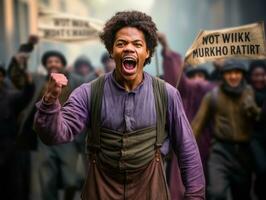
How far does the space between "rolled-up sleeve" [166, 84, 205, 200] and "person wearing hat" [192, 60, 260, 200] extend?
2.74 m

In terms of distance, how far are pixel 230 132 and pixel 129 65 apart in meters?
3.09

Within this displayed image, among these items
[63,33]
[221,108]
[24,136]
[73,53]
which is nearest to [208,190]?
[221,108]

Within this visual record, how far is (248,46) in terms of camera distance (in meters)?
4.70

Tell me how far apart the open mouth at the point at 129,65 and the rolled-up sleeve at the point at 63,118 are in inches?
9.9

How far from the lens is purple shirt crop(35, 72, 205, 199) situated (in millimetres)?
3484

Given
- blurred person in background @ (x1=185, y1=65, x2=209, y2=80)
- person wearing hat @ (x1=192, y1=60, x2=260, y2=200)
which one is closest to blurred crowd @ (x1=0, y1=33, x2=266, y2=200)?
person wearing hat @ (x1=192, y1=60, x2=260, y2=200)

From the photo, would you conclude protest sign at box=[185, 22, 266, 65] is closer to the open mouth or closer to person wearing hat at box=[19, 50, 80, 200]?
the open mouth

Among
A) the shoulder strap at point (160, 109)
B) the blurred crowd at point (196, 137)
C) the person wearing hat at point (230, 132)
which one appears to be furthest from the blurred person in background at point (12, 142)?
the shoulder strap at point (160, 109)

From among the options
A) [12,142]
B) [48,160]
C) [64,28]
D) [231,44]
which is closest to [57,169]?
[48,160]

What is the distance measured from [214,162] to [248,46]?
2000 mm

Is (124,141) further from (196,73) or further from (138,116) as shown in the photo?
(196,73)

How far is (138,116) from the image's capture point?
351 cm

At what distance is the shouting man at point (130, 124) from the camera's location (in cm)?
349

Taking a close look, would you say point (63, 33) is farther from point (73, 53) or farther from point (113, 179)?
point (73, 53)
